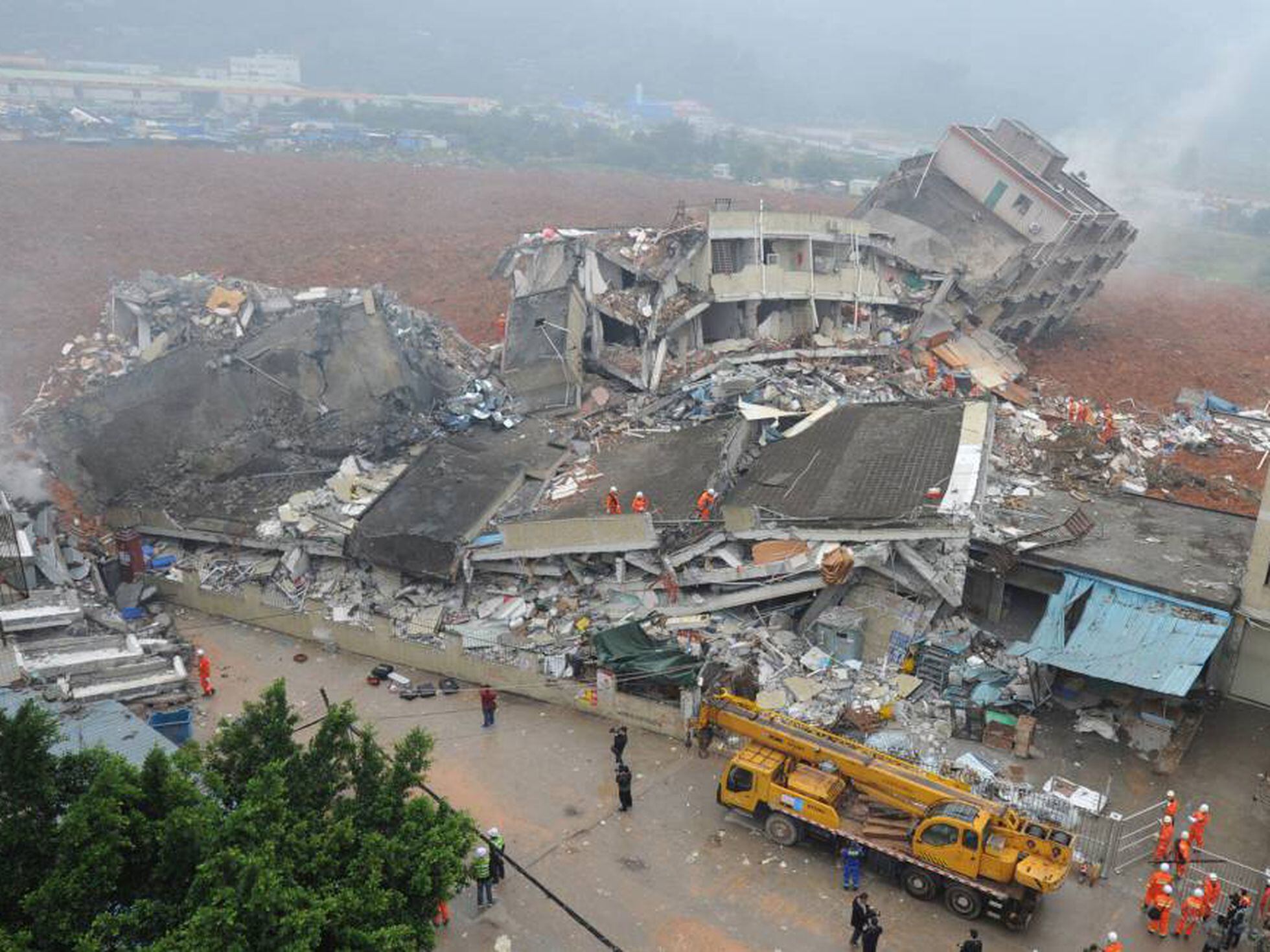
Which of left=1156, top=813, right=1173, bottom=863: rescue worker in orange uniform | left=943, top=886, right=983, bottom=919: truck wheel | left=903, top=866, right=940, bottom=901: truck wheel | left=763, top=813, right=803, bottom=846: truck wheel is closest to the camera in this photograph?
left=943, top=886, right=983, bottom=919: truck wheel

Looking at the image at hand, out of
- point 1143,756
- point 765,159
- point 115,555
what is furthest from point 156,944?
point 765,159

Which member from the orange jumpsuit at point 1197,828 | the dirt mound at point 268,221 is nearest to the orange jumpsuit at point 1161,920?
the orange jumpsuit at point 1197,828

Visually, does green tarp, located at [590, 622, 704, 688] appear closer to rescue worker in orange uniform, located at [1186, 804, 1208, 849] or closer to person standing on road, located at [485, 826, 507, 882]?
person standing on road, located at [485, 826, 507, 882]

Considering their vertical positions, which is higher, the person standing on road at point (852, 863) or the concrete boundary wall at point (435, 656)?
the person standing on road at point (852, 863)

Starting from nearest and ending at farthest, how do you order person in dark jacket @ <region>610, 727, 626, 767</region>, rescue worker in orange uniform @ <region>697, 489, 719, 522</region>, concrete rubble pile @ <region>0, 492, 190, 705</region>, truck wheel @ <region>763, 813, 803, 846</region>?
1. truck wheel @ <region>763, 813, 803, 846</region>
2. person in dark jacket @ <region>610, 727, 626, 767</region>
3. concrete rubble pile @ <region>0, 492, 190, 705</region>
4. rescue worker in orange uniform @ <region>697, 489, 719, 522</region>

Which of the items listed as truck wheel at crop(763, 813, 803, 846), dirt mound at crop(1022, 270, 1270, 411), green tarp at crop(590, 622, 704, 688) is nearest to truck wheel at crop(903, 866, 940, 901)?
Answer: truck wheel at crop(763, 813, 803, 846)

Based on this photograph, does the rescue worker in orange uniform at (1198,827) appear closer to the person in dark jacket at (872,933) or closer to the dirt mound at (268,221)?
the person in dark jacket at (872,933)

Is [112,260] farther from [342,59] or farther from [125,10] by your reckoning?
[125,10]

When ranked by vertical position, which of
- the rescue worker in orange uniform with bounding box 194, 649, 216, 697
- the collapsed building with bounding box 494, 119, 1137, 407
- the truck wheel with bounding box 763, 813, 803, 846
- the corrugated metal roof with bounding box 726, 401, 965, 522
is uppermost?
the collapsed building with bounding box 494, 119, 1137, 407
